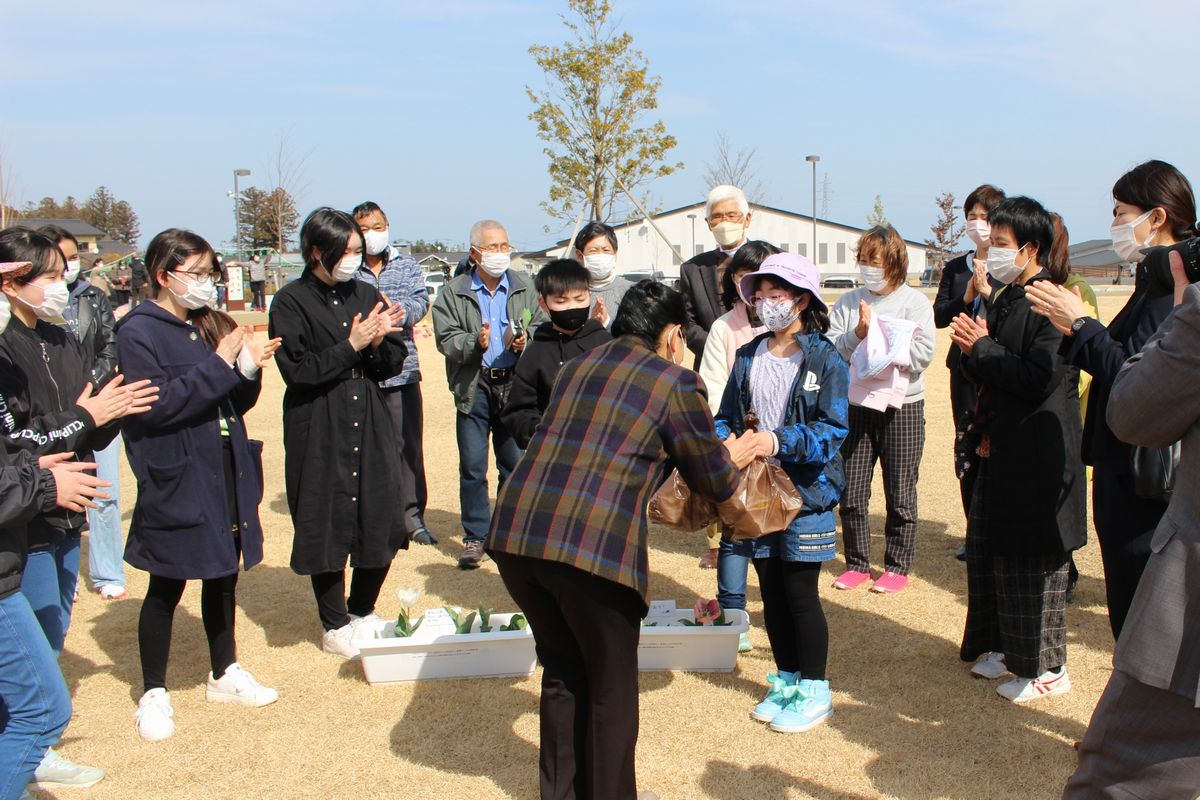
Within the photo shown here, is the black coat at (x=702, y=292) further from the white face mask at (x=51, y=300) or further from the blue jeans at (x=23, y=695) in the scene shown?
the blue jeans at (x=23, y=695)

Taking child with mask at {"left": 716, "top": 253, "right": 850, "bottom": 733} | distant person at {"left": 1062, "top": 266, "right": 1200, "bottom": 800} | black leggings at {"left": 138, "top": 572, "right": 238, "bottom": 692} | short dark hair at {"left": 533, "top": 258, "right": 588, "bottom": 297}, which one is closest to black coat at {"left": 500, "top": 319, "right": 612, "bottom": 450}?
short dark hair at {"left": 533, "top": 258, "right": 588, "bottom": 297}

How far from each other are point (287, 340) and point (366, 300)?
444 mm

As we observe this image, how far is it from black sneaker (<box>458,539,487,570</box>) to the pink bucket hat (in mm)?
2978

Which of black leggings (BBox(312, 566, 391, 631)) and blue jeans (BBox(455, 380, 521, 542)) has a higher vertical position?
blue jeans (BBox(455, 380, 521, 542))

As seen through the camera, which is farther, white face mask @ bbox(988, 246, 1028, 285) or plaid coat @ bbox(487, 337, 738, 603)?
white face mask @ bbox(988, 246, 1028, 285)

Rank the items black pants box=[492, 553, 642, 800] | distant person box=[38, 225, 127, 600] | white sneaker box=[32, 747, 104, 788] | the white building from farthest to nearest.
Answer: the white building
distant person box=[38, 225, 127, 600]
white sneaker box=[32, 747, 104, 788]
black pants box=[492, 553, 642, 800]

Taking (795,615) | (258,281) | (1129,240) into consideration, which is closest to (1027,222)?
(1129,240)

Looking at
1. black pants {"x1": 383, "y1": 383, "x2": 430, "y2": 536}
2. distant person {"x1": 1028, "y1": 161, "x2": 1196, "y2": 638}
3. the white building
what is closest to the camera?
distant person {"x1": 1028, "y1": 161, "x2": 1196, "y2": 638}

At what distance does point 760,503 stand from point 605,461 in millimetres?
738

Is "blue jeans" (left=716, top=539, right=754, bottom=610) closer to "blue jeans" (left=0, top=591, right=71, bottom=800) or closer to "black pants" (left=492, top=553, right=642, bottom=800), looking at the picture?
"black pants" (left=492, top=553, right=642, bottom=800)

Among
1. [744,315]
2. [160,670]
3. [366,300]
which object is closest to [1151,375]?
[744,315]

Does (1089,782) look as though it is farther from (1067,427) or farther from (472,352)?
(472,352)

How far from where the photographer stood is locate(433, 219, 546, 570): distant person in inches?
238

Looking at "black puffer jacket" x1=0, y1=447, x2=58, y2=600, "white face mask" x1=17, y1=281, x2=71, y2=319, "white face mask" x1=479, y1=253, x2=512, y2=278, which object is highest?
"white face mask" x1=479, y1=253, x2=512, y2=278
